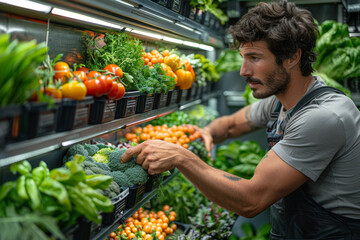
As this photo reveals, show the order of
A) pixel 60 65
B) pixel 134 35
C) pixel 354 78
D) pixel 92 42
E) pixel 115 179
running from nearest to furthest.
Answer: pixel 60 65 → pixel 115 179 → pixel 92 42 → pixel 134 35 → pixel 354 78

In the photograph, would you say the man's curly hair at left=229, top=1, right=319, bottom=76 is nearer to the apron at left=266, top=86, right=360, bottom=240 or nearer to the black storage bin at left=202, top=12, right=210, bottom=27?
the apron at left=266, top=86, right=360, bottom=240

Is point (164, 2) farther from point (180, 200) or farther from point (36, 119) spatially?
point (180, 200)

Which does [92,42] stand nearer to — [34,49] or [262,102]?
[34,49]

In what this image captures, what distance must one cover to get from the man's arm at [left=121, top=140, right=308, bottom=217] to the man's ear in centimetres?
66

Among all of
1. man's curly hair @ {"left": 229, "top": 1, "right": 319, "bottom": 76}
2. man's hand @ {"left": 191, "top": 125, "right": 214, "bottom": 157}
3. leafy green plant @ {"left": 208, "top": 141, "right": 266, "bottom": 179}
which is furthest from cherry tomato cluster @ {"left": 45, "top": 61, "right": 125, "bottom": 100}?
leafy green plant @ {"left": 208, "top": 141, "right": 266, "bottom": 179}

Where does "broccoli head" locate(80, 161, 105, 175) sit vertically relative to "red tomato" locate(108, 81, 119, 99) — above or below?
below

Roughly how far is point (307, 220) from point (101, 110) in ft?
4.79

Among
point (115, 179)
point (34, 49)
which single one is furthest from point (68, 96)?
point (115, 179)

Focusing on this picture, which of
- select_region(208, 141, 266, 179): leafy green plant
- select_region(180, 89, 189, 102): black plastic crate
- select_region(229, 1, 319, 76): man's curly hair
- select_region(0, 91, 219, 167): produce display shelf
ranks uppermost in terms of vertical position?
select_region(229, 1, 319, 76): man's curly hair

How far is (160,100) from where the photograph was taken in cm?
243

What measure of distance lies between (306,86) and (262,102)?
872mm

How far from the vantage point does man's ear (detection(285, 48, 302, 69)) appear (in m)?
2.26

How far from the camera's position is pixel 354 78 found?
4.19 m

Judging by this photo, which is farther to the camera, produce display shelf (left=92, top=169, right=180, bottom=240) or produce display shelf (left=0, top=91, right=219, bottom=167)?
produce display shelf (left=92, top=169, right=180, bottom=240)
